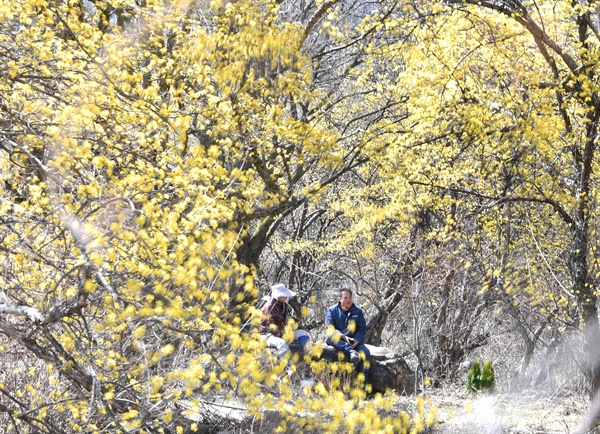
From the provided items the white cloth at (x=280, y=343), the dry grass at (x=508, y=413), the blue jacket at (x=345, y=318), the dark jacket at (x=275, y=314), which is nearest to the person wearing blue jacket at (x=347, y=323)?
the blue jacket at (x=345, y=318)

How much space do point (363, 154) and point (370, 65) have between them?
176cm

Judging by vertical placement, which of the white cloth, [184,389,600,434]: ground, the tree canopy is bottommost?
[184,389,600,434]: ground

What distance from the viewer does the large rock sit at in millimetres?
8148

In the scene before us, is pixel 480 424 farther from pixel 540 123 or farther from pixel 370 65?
pixel 370 65

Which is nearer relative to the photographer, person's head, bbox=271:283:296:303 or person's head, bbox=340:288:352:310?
person's head, bbox=271:283:296:303

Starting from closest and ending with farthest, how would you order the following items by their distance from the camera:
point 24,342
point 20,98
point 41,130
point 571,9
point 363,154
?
point 24,342, point 20,98, point 41,130, point 571,9, point 363,154

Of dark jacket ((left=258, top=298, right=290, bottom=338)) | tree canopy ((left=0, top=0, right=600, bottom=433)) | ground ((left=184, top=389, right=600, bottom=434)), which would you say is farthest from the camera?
dark jacket ((left=258, top=298, right=290, bottom=338))

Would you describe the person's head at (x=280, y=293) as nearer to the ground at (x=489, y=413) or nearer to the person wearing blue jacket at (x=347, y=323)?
the person wearing blue jacket at (x=347, y=323)

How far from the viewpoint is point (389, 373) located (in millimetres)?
8242

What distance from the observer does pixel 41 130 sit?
4.61 meters

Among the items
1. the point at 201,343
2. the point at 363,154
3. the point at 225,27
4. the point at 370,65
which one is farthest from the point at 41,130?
the point at 370,65

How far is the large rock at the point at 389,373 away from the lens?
815 centimetres

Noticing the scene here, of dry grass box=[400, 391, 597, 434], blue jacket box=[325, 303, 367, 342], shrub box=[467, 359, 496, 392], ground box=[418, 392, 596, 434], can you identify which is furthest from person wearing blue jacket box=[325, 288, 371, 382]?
shrub box=[467, 359, 496, 392]

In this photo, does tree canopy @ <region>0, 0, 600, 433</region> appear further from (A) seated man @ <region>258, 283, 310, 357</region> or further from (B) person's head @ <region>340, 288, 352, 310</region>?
(B) person's head @ <region>340, 288, 352, 310</region>
